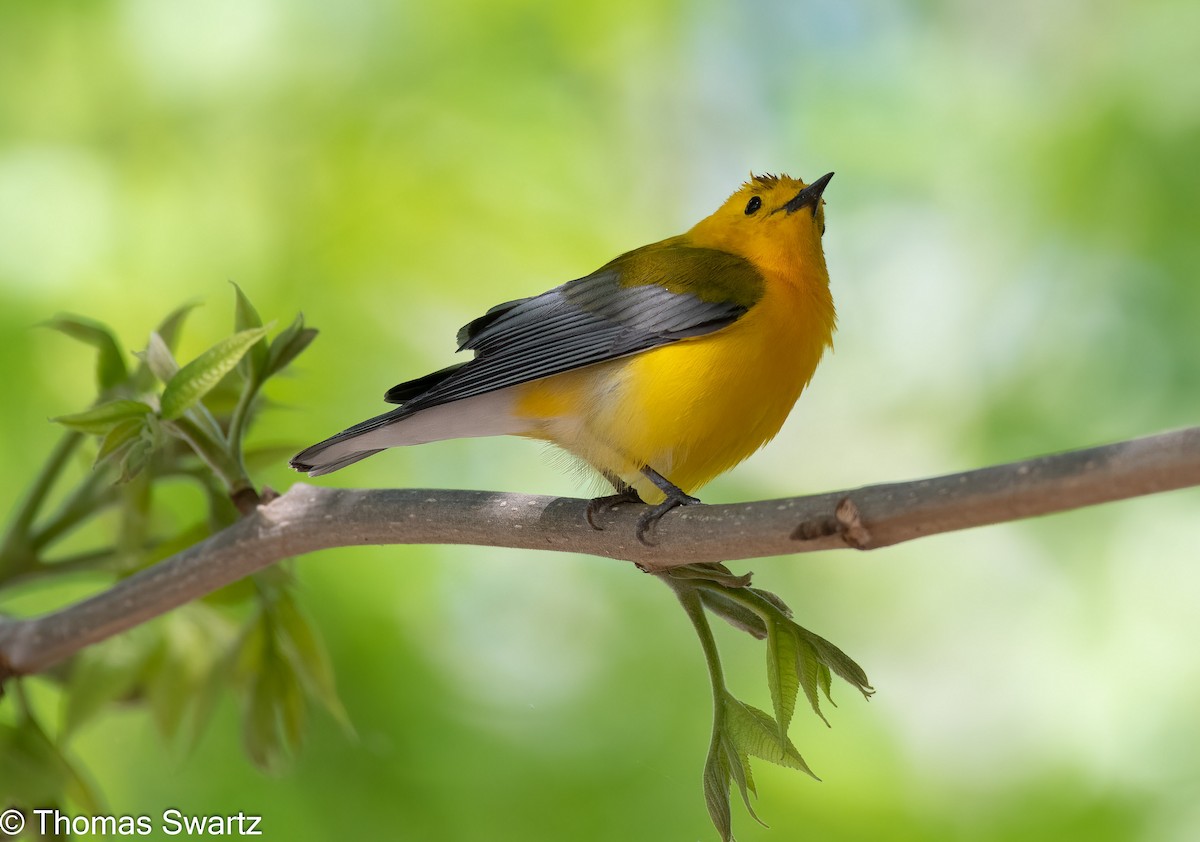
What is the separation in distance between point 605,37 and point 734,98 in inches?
13.9

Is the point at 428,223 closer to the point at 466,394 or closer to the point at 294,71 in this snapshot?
the point at 294,71

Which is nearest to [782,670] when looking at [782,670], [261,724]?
[782,670]

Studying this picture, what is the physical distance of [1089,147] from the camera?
251 centimetres

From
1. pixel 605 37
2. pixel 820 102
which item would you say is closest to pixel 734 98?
pixel 820 102

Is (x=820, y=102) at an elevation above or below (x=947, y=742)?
above

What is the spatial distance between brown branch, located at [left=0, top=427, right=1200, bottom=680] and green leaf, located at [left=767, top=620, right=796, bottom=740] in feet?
0.41

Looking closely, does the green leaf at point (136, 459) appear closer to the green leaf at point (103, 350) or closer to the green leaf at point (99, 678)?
the green leaf at point (103, 350)

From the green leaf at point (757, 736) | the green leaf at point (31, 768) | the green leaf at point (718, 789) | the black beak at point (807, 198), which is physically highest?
the black beak at point (807, 198)

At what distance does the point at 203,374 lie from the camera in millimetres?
1174

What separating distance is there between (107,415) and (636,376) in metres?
0.60

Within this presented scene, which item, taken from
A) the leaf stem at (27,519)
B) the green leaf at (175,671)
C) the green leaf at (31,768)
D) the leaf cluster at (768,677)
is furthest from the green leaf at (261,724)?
the leaf cluster at (768,677)

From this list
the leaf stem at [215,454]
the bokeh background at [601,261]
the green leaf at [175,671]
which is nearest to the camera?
the leaf stem at [215,454]

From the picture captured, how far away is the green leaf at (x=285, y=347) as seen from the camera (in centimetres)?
127

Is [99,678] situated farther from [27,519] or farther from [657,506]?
[657,506]
